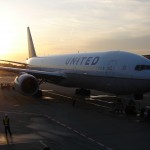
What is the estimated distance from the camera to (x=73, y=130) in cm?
1531

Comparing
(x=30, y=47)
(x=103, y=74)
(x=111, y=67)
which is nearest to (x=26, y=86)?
(x=103, y=74)

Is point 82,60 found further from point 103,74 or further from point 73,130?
point 73,130

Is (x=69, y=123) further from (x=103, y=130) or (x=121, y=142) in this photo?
(x=121, y=142)

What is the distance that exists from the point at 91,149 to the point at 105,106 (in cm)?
1232

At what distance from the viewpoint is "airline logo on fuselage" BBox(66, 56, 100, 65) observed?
2401 cm

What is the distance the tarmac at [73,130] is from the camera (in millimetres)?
12500

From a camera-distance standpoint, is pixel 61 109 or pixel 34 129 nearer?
pixel 34 129

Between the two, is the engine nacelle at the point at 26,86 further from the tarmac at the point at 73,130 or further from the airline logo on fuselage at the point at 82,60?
the airline logo on fuselage at the point at 82,60

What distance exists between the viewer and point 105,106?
24.1 m

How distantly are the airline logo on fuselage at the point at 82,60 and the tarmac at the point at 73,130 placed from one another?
3.60m

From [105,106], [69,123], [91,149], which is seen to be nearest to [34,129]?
[69,123]

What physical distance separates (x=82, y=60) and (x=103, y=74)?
4.90 meters

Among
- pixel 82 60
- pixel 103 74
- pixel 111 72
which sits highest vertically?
pixel 82 60

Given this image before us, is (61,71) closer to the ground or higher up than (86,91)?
higher up
